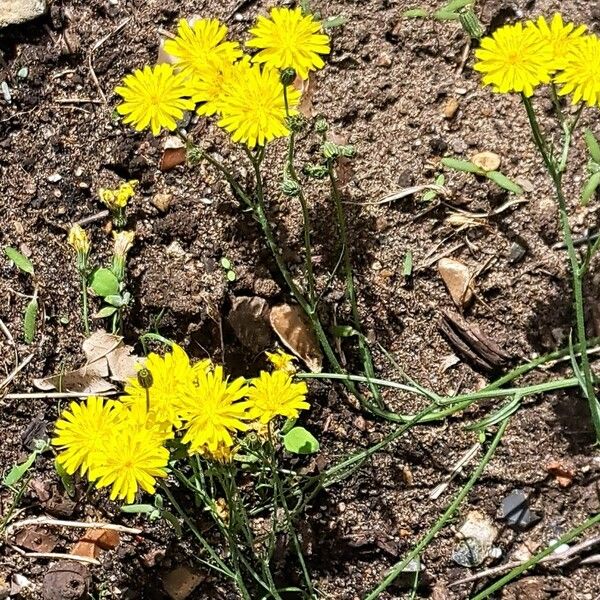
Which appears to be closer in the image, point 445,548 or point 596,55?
point 596,55

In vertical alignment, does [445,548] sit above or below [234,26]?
below

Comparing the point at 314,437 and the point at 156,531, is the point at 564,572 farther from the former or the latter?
the point at 156,531

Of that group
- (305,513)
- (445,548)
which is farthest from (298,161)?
(445,548)

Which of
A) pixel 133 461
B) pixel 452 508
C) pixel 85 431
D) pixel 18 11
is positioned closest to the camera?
pixel 133 461

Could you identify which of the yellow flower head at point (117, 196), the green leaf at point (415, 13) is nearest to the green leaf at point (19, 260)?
the yellow flower head at point (117, 196)

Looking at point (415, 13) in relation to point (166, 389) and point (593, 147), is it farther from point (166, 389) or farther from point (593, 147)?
point (166, 389)

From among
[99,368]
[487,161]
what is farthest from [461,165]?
[99,368]

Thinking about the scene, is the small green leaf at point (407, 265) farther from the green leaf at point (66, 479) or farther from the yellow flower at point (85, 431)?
the green leaf at point (66, 479)

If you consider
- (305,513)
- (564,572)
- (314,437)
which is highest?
(314,437)
